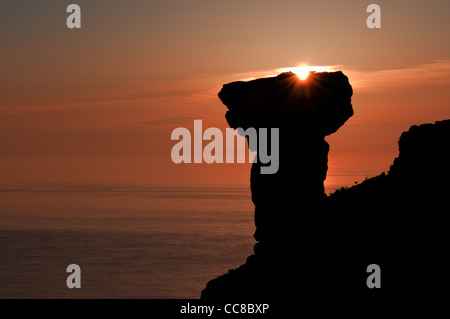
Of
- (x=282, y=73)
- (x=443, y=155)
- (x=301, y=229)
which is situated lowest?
(x=301, y=229)

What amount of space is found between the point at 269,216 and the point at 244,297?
430cm

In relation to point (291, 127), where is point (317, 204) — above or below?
below

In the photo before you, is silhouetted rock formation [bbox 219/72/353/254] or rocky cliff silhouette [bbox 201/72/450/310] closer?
rocky cliff silhouette [bbox 201/72/450/310]

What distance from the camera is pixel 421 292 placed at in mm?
27828

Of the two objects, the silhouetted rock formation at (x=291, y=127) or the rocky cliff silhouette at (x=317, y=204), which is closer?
the rocky cliff silhouette at (x=317, y=204)

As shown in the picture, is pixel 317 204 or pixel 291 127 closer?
pixel 291 127

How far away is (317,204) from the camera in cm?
3478

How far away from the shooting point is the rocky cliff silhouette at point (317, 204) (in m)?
31.4

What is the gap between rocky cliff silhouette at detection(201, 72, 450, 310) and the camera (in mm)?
Result: 31422
